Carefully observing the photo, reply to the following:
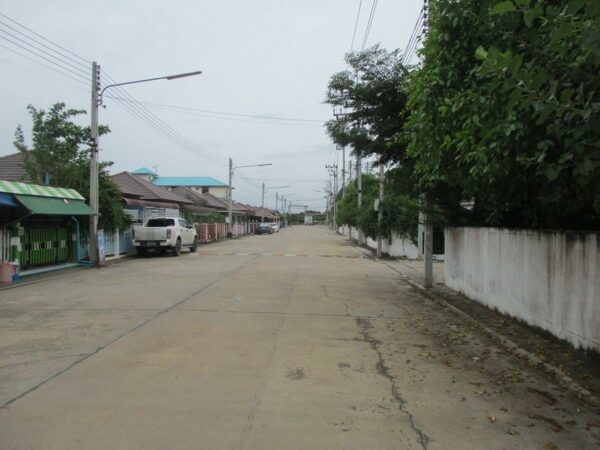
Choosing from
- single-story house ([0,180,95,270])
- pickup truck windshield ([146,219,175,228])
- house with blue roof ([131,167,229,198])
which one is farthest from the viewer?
house with blue roof ([131,167,229,198])

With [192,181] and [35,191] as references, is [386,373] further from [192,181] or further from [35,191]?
[192,181]

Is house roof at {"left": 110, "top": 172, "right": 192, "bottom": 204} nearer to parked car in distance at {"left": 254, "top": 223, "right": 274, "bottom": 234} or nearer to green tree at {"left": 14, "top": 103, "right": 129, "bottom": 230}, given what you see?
green tree at {"left": 14, "top": 103, "right": 129, "bottom": 230}

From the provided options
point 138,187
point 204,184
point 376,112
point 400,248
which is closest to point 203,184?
point 204,184

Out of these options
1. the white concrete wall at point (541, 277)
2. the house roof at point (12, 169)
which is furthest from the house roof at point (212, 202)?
the white concrete wall at point (541, 277)

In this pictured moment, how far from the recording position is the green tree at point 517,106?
13.2 feet

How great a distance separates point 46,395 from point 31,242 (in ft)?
47.0

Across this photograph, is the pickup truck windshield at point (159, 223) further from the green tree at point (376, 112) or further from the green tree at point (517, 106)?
the green tree at point (517, 106)

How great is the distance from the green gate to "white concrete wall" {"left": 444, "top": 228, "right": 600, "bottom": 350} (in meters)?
14.4

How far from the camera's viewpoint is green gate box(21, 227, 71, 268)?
57.2 feet

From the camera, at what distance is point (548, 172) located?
14.1 feet

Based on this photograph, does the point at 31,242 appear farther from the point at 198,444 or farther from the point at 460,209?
the point at 198,444

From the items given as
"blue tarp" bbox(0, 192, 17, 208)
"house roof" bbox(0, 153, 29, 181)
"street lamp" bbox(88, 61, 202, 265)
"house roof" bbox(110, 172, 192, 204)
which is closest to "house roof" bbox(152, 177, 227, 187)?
A: "house roof" bbox(110, 172, 192, 204)

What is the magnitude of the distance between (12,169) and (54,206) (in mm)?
9748

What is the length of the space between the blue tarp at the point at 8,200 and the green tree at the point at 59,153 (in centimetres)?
605
